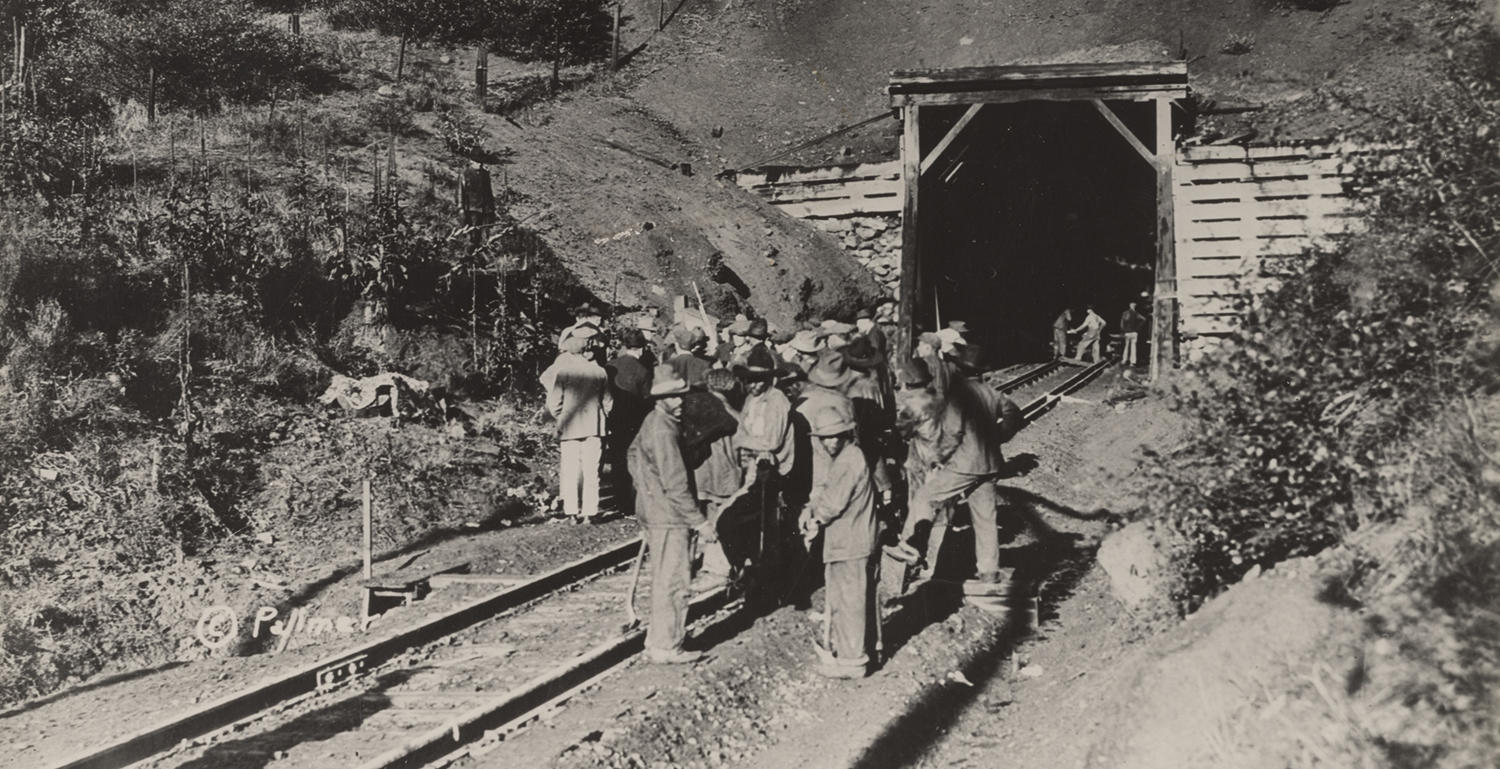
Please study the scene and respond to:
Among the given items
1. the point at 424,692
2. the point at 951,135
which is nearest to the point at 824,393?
the point at 424,692

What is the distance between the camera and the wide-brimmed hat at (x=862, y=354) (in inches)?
360

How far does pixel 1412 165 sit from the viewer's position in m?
6.26

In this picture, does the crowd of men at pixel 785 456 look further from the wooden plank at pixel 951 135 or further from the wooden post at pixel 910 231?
the wooden plank at pixel 951 135

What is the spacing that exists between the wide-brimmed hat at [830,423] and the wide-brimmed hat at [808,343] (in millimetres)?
3353

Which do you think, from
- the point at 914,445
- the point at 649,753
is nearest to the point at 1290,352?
the point at 914,445

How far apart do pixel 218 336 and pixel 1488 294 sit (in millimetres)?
12040

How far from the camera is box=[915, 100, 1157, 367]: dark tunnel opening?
22.1 metres

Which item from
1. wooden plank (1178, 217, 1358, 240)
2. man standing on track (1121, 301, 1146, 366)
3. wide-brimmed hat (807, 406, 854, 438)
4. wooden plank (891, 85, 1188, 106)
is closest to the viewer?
wide-brimmed hat (807, 406, 854, 438)

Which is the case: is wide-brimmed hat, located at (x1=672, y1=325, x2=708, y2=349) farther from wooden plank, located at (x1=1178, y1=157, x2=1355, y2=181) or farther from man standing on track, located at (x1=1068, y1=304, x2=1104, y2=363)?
man standing on track, located at (x1=1068, y1=304, x2=1104, y2=363)

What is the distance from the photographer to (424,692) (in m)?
6.80

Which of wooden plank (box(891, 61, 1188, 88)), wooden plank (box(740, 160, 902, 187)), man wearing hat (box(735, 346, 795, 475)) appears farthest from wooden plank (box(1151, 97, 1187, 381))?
man wearing hat (box(735, 346, 795, 475))

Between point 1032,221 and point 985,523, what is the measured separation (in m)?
19.7

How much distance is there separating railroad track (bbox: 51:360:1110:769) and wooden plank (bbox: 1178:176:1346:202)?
44.4ft

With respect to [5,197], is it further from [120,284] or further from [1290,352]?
[1290,352]
